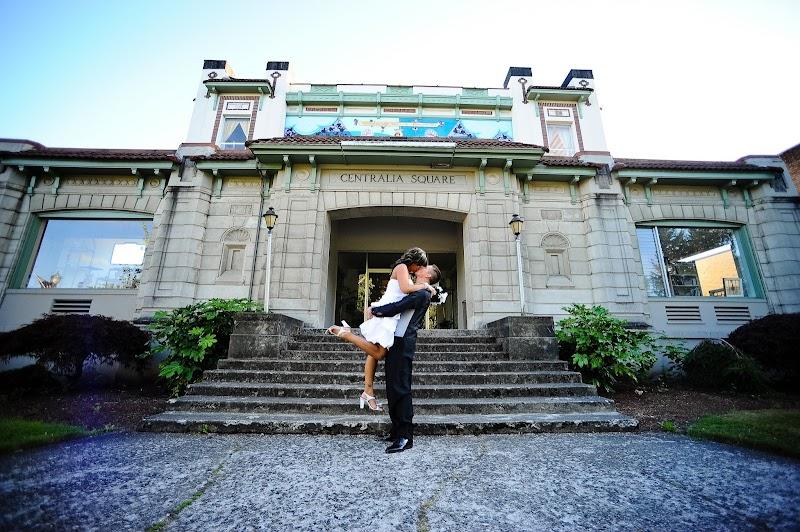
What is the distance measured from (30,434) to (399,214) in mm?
8620

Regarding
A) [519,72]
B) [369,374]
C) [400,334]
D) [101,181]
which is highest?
[519,72]

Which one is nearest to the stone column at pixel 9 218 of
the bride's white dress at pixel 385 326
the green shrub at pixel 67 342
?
the green shrub at pixel 67 342

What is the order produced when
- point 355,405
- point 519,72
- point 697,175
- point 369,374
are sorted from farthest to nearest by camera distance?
point 519,72 → point 697,175 → point 355,405 → point 369,374

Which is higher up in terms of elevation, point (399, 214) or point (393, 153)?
point (393, 153)

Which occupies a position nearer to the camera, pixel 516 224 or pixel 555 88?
pixel 516 224

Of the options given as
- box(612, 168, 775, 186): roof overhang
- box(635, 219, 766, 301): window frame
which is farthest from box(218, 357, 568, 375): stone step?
box(612, 168, 775, 186): roof overhang

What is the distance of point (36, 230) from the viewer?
10.0 m

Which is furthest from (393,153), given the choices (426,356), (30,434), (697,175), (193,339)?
(697,175)

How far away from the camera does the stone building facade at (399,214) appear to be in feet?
30.6

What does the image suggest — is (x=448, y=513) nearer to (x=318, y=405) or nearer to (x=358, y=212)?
(x=318, y=405)

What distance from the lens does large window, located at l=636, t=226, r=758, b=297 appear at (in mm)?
10125

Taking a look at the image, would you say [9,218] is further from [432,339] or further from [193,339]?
[432,339]

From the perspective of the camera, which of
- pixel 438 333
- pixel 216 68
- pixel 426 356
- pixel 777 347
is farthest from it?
pixel 216 68

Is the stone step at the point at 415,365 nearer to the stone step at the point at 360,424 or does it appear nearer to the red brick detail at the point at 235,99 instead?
the stone step at the point at 360,424
